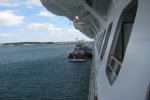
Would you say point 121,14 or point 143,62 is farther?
point 121,14

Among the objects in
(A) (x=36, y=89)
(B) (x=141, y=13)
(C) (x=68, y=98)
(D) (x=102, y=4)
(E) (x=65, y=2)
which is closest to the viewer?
(B) (x=141, y=13)

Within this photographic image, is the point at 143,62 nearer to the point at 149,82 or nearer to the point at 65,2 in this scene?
the point at 149,82

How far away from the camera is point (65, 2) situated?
21266 millimetres

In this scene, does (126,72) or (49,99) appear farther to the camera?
(49,99)

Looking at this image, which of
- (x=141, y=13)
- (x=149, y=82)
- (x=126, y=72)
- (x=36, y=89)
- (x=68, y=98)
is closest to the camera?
(x=149, y=82)

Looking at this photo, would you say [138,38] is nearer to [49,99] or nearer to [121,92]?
[121,92]

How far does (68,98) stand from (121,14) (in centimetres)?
2289

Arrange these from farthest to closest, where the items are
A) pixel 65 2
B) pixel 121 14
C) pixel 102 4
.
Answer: pixel 65 2
pixel 102 4
pixel 121 14

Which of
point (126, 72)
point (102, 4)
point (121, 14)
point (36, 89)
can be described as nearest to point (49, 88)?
point (36, 89)

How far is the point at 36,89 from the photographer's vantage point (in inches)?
1404

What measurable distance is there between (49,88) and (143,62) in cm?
3301

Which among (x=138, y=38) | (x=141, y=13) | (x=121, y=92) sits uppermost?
(x=141, y=13)

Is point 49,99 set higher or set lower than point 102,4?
lower

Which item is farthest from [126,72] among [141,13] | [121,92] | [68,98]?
[68,98]
